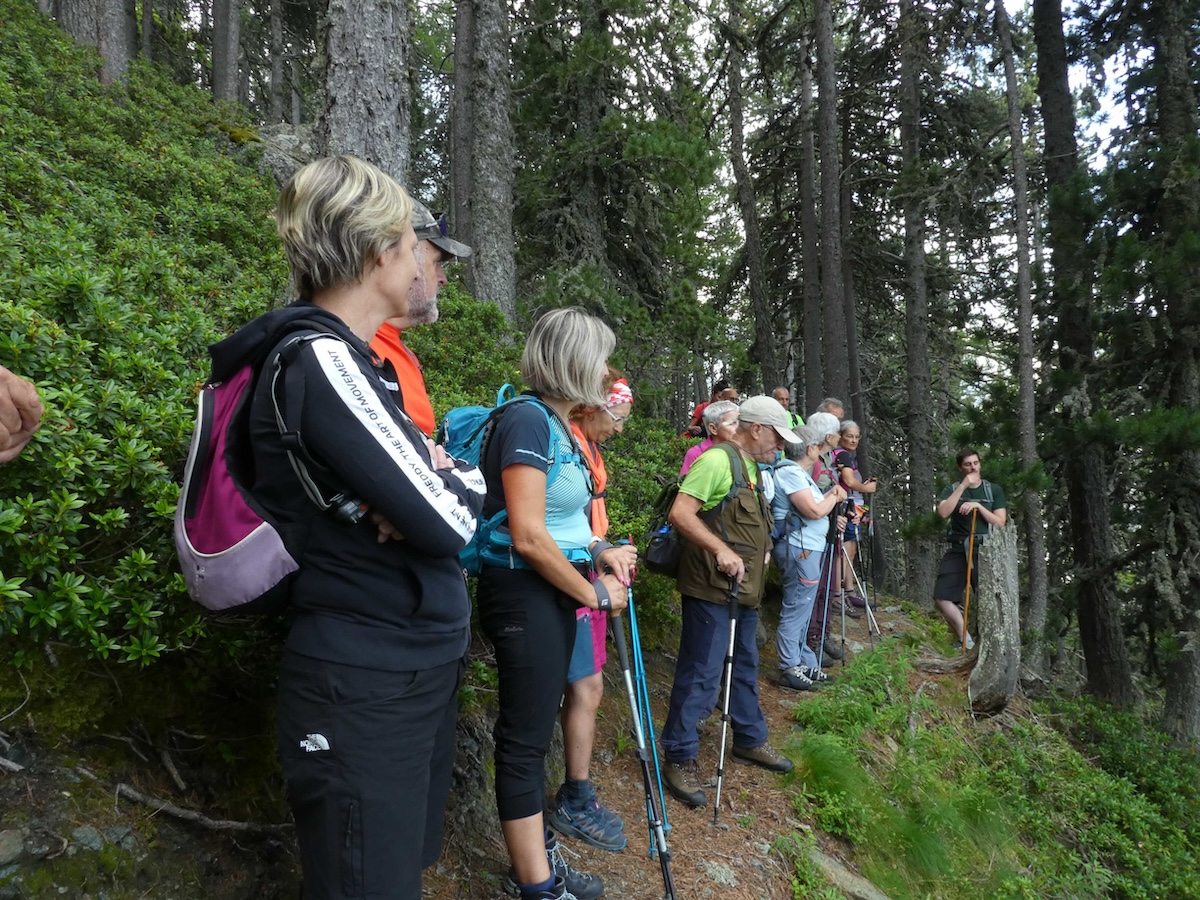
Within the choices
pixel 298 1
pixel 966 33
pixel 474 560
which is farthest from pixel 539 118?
pixel 474 560

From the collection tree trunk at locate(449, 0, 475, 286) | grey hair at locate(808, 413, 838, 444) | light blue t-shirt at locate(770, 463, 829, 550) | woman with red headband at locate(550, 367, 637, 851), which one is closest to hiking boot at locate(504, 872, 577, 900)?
woman with red headband at locate(550, 367, 637, 851)

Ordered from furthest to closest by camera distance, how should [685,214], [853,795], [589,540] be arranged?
[685,214] < [853,795] < [589,540]

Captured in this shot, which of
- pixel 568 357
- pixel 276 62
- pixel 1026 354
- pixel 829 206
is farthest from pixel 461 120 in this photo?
pixel 568 357

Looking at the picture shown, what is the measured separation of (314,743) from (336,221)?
1178 mm

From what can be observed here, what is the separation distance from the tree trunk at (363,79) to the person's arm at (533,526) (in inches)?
127

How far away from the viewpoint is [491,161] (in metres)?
9.47

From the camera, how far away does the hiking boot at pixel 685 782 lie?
13.4 ft

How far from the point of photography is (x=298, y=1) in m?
15.5

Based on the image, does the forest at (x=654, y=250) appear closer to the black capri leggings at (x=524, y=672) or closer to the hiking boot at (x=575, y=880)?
the black capri leggings at (x=524, y=672)

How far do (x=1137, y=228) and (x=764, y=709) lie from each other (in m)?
8.04

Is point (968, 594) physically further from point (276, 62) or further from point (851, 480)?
point (276, 62)

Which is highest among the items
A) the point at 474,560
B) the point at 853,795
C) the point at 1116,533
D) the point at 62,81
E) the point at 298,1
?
the point at 298,1

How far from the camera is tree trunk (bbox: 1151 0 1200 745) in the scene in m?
7.97

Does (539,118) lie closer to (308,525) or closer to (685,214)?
(685,214)
